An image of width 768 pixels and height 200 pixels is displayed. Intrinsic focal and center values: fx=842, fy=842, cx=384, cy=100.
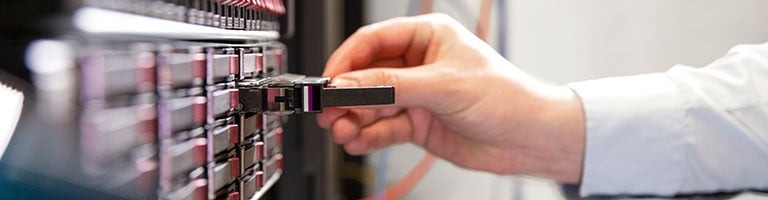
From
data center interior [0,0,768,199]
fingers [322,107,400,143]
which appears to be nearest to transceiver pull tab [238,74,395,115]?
data center interior [0,0,768,199]

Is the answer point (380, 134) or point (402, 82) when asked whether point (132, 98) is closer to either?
point (402, 82)

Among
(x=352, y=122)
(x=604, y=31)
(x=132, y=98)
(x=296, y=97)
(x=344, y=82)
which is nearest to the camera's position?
(x=132, y=98)

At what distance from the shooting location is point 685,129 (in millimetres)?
744

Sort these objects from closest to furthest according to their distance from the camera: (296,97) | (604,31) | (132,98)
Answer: (132,98) < (296,97) < (604,31)

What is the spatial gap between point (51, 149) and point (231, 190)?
213 mm

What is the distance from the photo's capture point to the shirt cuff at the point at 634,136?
746 millimetres

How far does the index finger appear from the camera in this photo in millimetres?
724

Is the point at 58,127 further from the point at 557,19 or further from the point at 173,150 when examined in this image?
the point at 557,19

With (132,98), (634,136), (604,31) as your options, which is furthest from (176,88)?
(604,31)

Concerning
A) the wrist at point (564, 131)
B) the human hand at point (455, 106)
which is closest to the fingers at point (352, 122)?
the human hand at point (455, 106)

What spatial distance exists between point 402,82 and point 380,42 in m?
0.12

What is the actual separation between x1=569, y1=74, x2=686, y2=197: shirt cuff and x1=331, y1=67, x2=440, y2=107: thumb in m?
0.17

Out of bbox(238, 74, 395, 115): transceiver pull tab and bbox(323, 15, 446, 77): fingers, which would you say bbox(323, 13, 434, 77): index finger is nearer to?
bbox(323, 15, 446, 77): fingers

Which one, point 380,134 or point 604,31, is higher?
point 604,31
